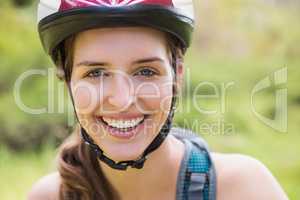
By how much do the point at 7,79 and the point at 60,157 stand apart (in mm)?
3721

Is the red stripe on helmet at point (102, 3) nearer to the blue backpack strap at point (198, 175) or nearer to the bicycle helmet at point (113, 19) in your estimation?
the bicycle helmet at point (113, 19)

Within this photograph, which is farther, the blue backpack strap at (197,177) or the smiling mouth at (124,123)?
the blue backpack strap at (197,177)

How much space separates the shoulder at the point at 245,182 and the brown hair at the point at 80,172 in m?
0.37

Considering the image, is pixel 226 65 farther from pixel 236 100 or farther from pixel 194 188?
pixel 194 188

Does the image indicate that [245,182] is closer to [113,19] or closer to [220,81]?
[113,19]

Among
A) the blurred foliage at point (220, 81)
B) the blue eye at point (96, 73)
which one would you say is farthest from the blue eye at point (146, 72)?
the blurred foliage at point (220, 81)

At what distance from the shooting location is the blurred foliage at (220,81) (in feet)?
17.3

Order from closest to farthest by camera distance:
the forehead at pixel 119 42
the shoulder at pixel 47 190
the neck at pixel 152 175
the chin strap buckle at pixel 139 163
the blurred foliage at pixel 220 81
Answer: the forehead at pixel 119 42 → the chin strap buckle at pixel 139 163 → the neck at pixel 152 175 → the shoulder at pixel 47 190 → the blurred foliage at pixel 220 81

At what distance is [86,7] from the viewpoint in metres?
2.21

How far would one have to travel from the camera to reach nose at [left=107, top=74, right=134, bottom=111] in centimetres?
216

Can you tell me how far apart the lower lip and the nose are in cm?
9

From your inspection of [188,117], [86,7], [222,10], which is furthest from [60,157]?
[222,10]

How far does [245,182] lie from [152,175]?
311 mm

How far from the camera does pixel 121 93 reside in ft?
7.07
